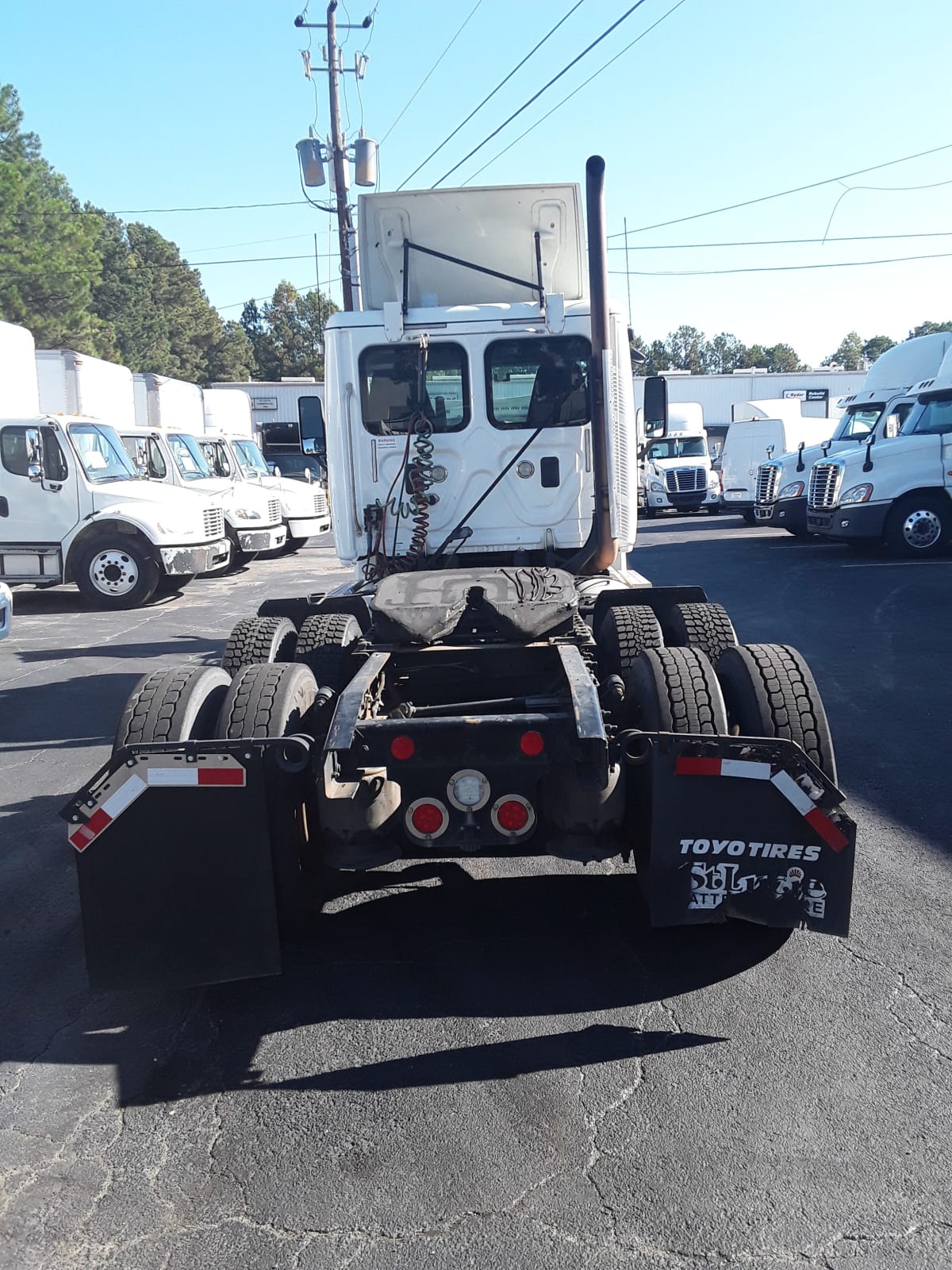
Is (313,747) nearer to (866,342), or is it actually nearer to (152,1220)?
(152,1220)

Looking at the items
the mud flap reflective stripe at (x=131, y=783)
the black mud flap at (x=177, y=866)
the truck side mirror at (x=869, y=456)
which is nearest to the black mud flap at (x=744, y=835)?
the black mud flap at (x=177, y=866)

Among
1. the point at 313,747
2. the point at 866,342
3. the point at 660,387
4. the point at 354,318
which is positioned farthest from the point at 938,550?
the point at 866,342

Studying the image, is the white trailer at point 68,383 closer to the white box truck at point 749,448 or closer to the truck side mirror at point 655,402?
the truck side mirror at point 655,402

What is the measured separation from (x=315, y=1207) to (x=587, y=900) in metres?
2.12

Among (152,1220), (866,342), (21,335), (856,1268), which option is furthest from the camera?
(866,342)

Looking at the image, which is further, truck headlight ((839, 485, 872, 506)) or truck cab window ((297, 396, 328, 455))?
truck headlight ((839, 485, 872, 506))

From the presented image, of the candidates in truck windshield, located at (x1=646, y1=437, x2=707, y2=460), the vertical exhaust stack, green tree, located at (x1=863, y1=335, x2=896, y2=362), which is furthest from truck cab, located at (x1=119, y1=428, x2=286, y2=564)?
green tree, located at (x1=863, y1=335, x2=896, y2=362)

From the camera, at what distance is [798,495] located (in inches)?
781

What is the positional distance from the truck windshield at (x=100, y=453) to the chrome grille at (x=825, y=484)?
10.8 meters

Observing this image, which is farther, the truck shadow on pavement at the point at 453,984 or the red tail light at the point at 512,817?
the red tail light at the point at 512,817

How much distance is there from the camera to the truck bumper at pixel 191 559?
14773 millimetres

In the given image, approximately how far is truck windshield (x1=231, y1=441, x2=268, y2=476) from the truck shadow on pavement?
17788 mm

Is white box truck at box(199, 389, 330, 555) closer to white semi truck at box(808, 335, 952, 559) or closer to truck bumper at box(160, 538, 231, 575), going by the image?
truck bumper at box(160, 538, 231, 575)

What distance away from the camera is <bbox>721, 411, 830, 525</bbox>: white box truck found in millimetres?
27125
